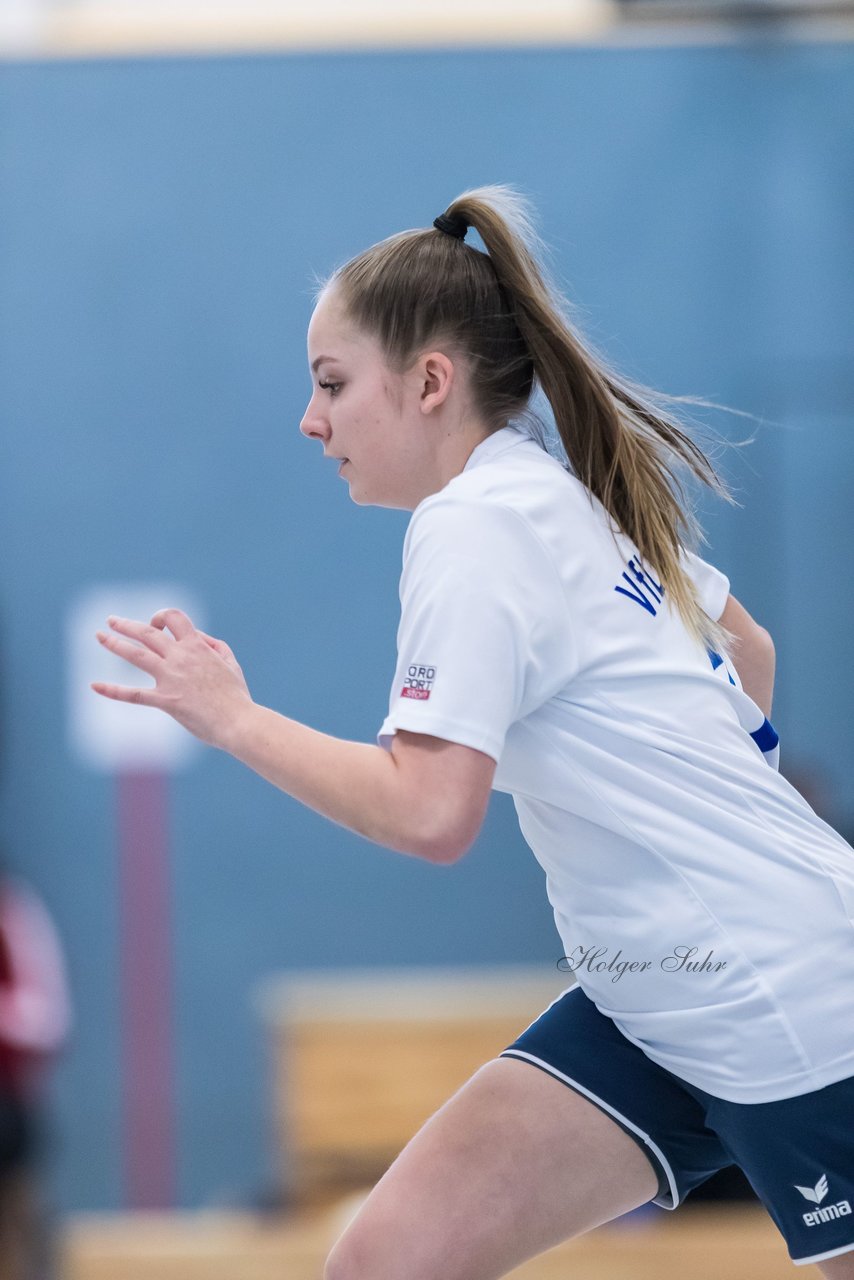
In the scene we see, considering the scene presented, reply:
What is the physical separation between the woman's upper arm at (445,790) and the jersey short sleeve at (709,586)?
1.65ft

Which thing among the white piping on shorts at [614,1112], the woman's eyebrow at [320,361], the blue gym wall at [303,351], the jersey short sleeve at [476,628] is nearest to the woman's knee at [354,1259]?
the white piping on shorts at [614,1112]

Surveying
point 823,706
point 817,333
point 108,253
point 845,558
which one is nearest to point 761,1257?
point 823,706

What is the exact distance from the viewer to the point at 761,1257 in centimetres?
383

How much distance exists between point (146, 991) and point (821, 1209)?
4.07m

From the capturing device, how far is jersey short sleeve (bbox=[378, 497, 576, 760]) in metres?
1.56

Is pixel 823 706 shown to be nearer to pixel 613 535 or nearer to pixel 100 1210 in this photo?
pixel 100 1210

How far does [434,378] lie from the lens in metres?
1.80

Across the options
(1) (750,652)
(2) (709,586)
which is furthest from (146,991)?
(2) (709,586)

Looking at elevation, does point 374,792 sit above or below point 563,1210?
above

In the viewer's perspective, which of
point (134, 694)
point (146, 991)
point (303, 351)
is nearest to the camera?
point (134, 694)

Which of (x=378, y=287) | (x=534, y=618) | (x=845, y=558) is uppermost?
(x=378, y=287)

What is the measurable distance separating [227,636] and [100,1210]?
78.1 inches

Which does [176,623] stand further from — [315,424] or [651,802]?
[651,802]

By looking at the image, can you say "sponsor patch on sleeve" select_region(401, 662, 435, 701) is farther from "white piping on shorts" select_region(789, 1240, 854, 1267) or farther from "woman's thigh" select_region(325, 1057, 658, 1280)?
"white piping on shorts" select_region(789, 1240, 854, 1267)
